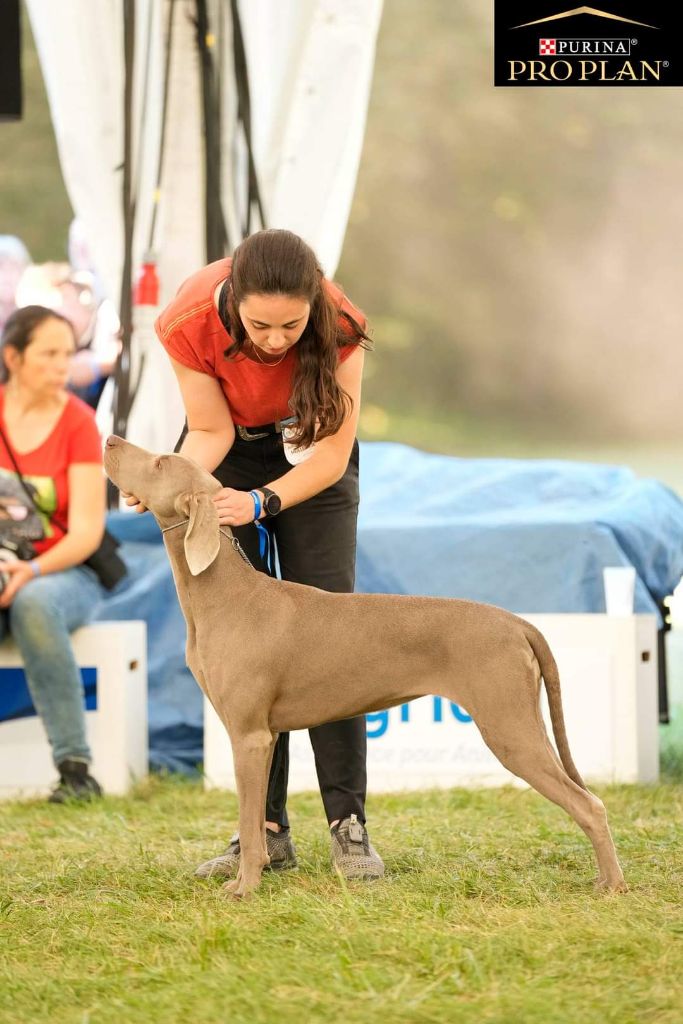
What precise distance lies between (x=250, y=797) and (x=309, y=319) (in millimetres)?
1048

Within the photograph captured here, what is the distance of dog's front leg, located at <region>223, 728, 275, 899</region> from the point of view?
275 centimetres

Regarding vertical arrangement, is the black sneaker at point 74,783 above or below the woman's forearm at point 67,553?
below

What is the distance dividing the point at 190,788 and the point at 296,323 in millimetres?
2216

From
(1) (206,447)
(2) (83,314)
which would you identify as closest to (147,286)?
(2) (83,314)

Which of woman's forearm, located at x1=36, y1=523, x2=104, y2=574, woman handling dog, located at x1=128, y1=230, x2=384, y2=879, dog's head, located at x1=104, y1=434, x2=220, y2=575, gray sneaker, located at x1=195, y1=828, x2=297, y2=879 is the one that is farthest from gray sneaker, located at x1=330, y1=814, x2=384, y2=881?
woman's forearm, located at x1=36, y1=523, x2=104, y2=574

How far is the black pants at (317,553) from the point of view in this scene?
3.09 m

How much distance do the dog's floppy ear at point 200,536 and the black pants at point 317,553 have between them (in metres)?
0.35

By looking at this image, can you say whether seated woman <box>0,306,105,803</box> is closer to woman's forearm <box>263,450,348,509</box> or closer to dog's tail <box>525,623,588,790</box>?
woman's forearm <box>263,450,348,509</box>

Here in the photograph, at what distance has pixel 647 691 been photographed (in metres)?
4.34

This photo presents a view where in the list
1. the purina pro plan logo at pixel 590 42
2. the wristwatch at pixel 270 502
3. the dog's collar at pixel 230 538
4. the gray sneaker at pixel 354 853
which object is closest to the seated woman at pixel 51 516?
the gray sneaker at pixel 354 853

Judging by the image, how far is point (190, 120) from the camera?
5.22 m

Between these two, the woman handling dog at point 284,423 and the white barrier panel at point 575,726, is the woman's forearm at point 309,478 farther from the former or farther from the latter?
the white barrier panel at point 575,726

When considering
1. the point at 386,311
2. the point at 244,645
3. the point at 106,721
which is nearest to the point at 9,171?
the point at 386,311

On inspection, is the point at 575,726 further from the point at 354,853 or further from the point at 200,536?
Answer: the point at 200,536
